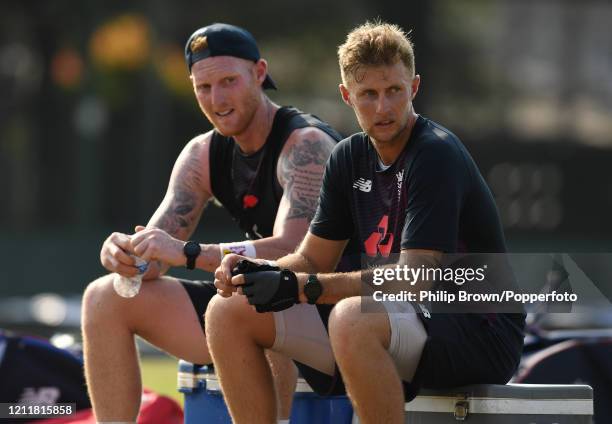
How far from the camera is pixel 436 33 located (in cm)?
1730

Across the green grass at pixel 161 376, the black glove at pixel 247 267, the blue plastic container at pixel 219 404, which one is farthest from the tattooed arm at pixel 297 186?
the green grass at pixel 161 376

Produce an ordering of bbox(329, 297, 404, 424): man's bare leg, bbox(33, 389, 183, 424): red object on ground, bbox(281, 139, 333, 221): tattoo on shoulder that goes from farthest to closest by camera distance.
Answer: bbox(33, 389, 183, 424): red object on ground → bbox(281, 139, 333, 221): tattoo on shoulder → bbox(329, 297, 404, 424): man's bare leg

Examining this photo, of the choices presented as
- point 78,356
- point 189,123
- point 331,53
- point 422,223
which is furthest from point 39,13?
point 422,223

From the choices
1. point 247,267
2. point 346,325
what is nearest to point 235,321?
point 247,267

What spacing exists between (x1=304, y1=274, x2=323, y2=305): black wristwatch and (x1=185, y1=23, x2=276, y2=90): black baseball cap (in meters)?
1.47

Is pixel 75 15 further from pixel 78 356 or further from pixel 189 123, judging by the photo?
pixel 78 356

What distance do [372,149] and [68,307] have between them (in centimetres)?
994

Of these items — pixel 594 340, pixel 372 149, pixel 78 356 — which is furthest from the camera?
pixel 78 356

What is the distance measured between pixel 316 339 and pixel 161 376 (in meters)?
5.61

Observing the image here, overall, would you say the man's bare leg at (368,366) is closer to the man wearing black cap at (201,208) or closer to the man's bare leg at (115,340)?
the man wearing black cap at (201,208)

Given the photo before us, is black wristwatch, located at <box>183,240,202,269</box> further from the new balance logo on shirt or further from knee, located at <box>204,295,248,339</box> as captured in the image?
the new balance logo on shirt

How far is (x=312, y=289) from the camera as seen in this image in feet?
14.9

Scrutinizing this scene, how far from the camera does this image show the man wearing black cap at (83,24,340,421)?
5.09 m

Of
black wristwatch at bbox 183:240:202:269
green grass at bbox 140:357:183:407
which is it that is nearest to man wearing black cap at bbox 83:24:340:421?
black wristwatch at bbox 183:240:202:269
